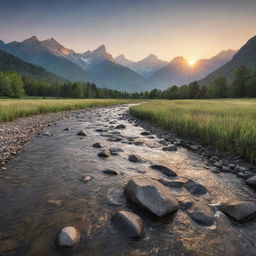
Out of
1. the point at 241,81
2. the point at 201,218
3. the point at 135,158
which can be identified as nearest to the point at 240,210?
the point at 201,218

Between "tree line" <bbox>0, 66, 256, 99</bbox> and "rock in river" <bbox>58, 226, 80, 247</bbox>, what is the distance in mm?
74525

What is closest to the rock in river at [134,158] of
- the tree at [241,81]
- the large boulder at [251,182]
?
the large boulder at [251,182]

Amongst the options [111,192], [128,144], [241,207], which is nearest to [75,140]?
[128,144]

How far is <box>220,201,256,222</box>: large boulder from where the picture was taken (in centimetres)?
365

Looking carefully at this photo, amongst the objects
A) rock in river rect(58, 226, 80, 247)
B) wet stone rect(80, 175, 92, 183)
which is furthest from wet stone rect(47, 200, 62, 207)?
wet stone rect(80, 175, 92, 183)

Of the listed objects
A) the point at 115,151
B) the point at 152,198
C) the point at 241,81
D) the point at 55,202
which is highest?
the point at 241,81

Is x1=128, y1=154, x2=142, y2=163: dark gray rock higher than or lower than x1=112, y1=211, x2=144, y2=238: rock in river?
lower

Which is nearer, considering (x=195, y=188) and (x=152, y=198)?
(x=152, y=198)

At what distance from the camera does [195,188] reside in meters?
4.84

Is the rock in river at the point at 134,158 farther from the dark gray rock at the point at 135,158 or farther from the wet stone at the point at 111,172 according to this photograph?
the wet stone at the point at 111,172

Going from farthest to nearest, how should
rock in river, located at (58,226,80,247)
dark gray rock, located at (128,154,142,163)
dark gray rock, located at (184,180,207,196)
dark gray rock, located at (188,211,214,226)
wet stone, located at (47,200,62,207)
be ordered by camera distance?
dark gray rock, located at (128,154,142,163), dark gray rock, located at (184,180,207,196), wet stone, located at (47,200,62,207), dark gray rock, located at (188,211,214,226), rock in river, located at (58,226,80,247)

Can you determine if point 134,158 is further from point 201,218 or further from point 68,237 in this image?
point 68,237

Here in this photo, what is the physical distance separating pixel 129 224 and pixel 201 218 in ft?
5.11

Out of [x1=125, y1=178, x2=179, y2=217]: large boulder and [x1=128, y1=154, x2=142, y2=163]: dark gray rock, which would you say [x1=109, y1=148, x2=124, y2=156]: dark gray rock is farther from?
[x1=125, y1=178, x2=179, y2=217]: large boulder
